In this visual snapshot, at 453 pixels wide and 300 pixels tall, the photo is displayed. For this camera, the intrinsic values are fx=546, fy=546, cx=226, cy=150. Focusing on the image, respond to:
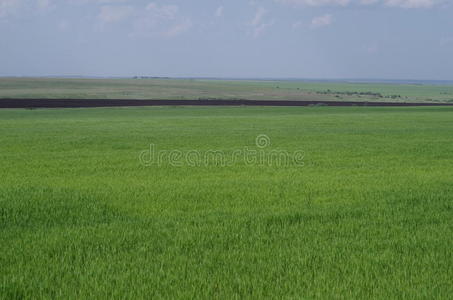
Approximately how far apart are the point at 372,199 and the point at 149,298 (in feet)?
25.9

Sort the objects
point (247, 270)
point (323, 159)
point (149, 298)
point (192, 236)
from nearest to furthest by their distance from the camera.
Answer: point (149, 298) < point (247, 270) < point (192, 236) < point (323, 159)

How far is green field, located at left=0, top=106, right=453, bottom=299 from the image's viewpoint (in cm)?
748

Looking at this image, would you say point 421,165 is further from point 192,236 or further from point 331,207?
point 192,236

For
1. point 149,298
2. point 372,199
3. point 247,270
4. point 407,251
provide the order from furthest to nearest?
1. point 372,199
2. point 407,251
3. point 247,270
4. point 149,298

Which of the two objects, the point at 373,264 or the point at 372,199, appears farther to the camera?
the point at 372,199

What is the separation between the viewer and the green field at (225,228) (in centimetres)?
748

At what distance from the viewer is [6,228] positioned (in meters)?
10.3

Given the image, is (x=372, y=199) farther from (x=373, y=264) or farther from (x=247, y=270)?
(x=247, y=270)

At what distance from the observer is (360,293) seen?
285 inches

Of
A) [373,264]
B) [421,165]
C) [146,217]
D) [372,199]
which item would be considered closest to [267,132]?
[421,165]

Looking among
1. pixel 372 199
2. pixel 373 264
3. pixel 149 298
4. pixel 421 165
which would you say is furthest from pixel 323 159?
pixel 149 298

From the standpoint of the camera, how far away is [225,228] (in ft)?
33.8

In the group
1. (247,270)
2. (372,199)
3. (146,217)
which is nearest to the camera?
(247,270)

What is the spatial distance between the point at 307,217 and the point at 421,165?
1060 cm
